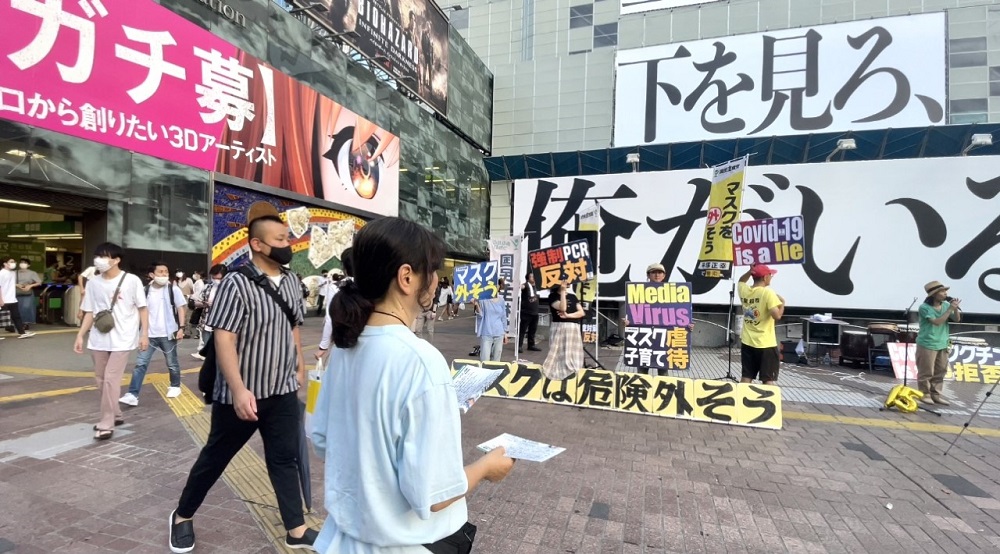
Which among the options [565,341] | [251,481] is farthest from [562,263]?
[251,481]

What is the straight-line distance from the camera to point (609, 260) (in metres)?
12.4

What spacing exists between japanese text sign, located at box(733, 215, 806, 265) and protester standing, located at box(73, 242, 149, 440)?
7.56m

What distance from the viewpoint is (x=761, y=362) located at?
19.1 ft

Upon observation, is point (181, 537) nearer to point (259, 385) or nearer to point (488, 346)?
point (259, 385)

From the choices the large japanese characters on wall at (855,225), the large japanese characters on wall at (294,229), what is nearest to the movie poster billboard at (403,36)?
the large japanese characters on wall at (294,229)

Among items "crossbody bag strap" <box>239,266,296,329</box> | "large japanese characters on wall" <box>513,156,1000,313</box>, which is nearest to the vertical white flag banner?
"large japanese characters on wall" <box>513,156,1000,313</box>

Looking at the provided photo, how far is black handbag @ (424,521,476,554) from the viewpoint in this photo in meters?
1.21

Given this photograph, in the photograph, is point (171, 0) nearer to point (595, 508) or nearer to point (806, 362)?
point (595, 508)

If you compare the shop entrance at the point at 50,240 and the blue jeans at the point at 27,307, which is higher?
the shop entrance at the point at 50,240

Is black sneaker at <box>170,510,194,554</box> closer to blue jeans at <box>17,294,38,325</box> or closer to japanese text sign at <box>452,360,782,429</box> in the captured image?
japanese text sign at <box>452,360,782,429</box>

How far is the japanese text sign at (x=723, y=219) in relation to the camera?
707 centimetres

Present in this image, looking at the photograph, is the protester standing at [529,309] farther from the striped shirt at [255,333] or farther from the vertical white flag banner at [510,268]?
the striped shirt at [255,333]

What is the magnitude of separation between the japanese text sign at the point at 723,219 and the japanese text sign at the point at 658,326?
0.95 m

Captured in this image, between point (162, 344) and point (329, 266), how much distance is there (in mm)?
12116
